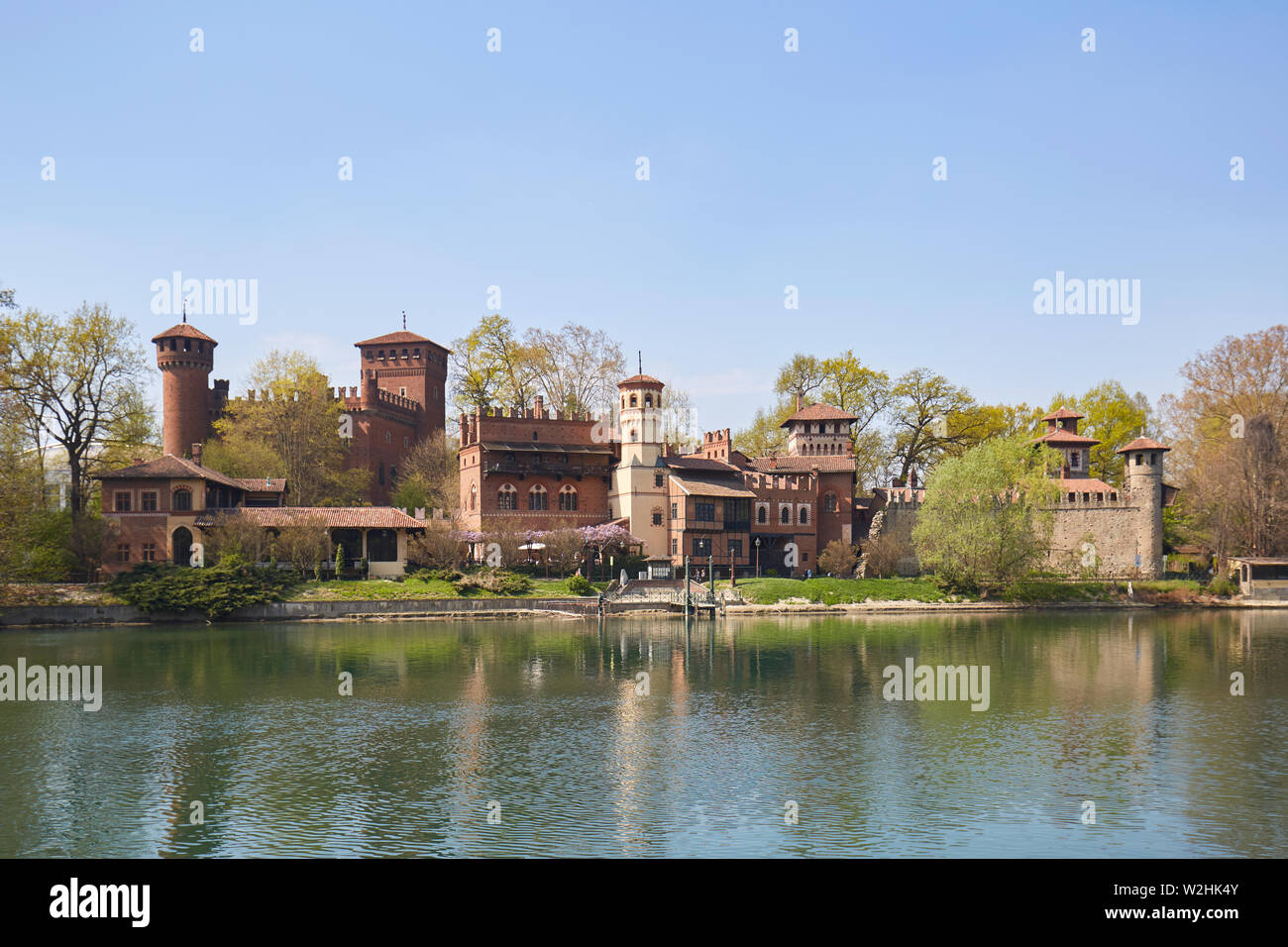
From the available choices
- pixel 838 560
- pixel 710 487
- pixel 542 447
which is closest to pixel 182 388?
pixel 542 447

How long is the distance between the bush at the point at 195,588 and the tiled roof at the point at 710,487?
22597 mm

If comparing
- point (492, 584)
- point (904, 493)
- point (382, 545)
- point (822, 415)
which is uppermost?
point (822, 415)

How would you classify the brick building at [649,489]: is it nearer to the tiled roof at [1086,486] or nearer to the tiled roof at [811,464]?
the tiled roof at [811,464]

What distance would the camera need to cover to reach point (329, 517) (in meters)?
52.9

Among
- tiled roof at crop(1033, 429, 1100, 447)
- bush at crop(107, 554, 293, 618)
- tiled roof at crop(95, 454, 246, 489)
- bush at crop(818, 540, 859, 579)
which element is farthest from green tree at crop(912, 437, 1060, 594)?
tiled roof at crop(95, 454, 246, 489)

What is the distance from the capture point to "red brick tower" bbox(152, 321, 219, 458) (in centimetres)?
6544

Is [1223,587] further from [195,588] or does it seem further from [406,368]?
[406,368]

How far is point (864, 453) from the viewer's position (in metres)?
70.2

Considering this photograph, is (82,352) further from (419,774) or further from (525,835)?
(525,835)

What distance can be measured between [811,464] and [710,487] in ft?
25.7

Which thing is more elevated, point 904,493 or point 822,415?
point 822,415

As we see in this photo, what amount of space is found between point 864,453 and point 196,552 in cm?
4304

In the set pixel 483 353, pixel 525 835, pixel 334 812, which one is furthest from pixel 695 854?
pixel 483 353
